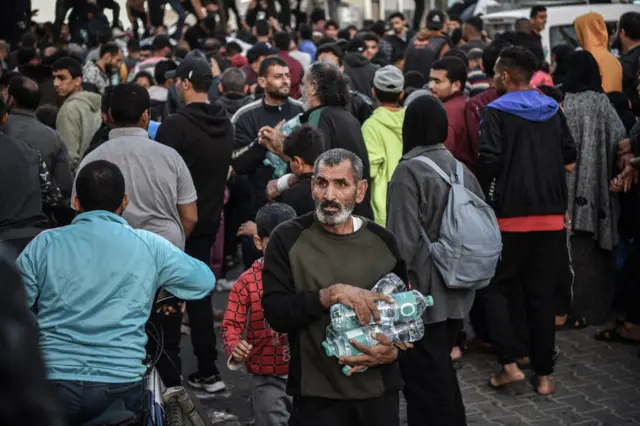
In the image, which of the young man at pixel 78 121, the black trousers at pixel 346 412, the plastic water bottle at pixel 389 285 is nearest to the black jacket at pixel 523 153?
the plastic water bottle at pixel 389 285

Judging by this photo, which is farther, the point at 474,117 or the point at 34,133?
the point at 474,117

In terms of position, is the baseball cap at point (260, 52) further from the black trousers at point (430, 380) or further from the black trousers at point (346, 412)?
the black trousers at point (346, 412)

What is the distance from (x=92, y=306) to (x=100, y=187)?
56 centimetres

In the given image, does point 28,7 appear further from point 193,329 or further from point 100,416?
point 100,416

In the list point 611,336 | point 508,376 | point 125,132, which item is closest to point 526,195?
point 508,376

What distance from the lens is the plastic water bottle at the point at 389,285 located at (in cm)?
380

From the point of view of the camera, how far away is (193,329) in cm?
658

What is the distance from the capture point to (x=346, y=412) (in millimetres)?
3797

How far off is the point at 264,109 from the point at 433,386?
321cm

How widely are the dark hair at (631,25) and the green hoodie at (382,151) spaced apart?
9.68 feet

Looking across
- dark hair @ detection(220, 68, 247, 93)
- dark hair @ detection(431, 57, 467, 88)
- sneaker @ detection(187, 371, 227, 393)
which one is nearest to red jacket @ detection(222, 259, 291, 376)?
sneaker @ detection(187, 371, 227, 393)

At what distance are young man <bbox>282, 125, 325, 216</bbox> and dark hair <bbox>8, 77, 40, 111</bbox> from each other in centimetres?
209

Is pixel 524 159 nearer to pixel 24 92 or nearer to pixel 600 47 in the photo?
pixel 600 47

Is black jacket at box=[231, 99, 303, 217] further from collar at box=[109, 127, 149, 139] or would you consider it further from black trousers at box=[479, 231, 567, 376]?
black trousers at box=[479, 231, 567, 376]
